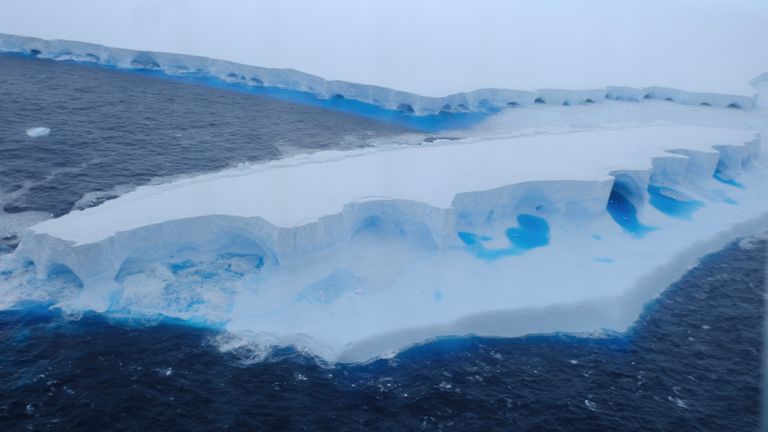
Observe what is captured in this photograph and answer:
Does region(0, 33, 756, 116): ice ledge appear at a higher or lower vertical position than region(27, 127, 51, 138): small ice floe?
A: higher

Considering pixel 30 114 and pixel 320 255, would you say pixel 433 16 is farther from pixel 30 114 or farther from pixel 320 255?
pixel 320 255

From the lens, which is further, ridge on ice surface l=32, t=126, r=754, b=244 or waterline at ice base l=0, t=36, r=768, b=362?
ridge on ice surface l=32, t=126, r=754, b=244

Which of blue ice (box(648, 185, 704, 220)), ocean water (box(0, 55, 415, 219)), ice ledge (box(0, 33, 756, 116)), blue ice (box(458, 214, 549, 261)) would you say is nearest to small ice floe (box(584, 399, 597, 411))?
blue ice (box(458, 214, 549, 261))

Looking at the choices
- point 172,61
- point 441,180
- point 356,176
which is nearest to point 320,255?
point 356,176

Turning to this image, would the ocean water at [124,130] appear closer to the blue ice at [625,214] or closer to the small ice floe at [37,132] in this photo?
the small ice floe at [37,132]

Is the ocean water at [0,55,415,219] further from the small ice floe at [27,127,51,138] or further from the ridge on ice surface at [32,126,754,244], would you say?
the ridge on ice surface at [32,126,754,244]

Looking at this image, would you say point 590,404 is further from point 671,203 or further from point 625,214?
point 671,203

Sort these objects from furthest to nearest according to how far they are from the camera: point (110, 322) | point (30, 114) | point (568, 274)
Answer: point (30, 114), point (568, 274), point (110, 322)
